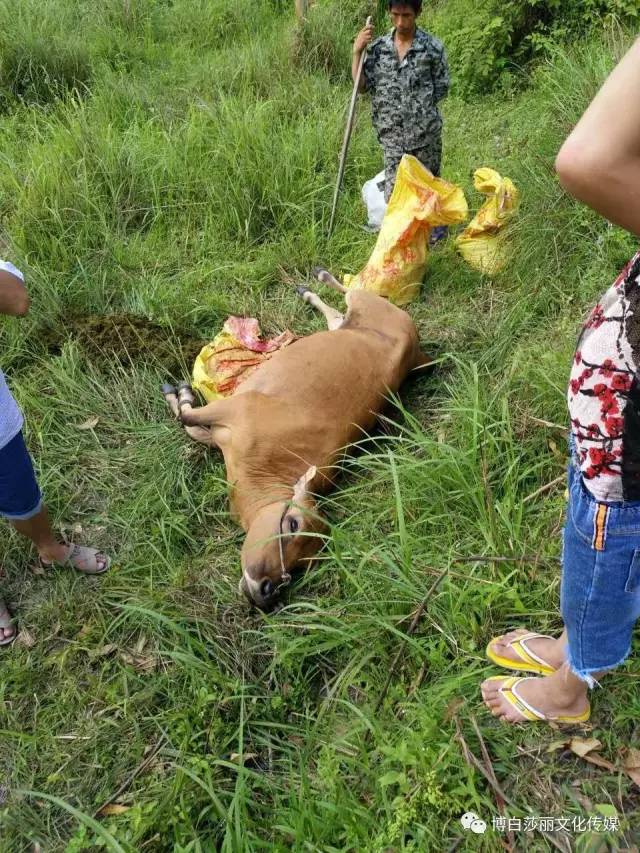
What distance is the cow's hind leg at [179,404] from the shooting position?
3.67 m

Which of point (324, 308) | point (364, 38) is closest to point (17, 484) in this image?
point (324, 308)

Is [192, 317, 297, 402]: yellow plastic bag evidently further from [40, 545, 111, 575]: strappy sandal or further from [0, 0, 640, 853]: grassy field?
[40, 545, 111, 575]: strappy sandal

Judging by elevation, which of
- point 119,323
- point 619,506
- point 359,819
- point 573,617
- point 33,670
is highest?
point 619,506

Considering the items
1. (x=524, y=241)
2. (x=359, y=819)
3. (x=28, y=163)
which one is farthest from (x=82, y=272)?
(x=359, y=819)

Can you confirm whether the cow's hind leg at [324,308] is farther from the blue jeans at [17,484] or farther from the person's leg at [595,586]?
the person's leg at [595,586]

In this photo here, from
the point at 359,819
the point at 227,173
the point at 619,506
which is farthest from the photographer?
the point at 227,173

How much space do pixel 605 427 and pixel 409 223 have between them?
120 inches

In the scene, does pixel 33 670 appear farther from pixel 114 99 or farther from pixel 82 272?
pixel 114 99

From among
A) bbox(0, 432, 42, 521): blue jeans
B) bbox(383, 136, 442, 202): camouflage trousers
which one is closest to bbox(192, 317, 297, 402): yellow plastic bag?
bbox(0, 432, 42, 521): blue jeans

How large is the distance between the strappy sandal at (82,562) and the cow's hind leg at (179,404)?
868 millimetres

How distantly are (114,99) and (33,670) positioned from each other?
5113 mm

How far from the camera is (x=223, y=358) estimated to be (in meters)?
4.02

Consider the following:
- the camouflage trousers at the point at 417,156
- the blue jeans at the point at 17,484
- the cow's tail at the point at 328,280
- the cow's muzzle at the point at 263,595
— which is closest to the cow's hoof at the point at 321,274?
the cow's tail at the point at 328,280

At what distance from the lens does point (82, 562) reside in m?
3.08
